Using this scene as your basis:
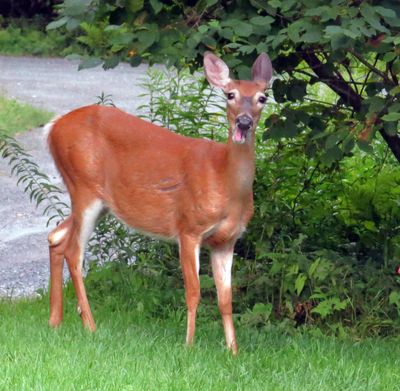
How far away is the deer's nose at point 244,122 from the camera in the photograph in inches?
255

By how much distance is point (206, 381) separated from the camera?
223 inches

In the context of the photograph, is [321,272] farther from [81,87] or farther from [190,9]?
[81,87]

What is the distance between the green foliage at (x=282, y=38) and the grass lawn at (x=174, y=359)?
3.71 feet

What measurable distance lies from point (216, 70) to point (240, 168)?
618mm

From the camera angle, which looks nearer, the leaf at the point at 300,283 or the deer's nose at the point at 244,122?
the deer's nose at the point at 244,122

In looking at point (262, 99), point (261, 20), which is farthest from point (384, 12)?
point (262, 99)

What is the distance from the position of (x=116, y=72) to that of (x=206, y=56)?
16.1 metres

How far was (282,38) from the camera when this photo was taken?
6.08 meters

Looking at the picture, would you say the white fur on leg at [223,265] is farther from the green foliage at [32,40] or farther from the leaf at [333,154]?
the green foliage at [32,40]

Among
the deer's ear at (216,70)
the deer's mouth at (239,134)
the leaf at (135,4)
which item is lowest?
the deer's mouth at (239,134)

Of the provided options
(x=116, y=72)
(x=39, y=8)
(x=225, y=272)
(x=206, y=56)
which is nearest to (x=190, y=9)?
(x=206, y=56)

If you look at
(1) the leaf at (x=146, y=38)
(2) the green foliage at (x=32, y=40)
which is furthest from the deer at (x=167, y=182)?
(2) the green foliage at (x=32, y=40)

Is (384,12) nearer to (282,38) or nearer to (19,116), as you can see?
(282,38)

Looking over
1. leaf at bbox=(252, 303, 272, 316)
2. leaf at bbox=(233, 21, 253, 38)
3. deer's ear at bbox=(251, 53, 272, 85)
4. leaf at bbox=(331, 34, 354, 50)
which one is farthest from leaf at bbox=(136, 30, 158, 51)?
leaf at bbox=(252, 303, 272, 316)
